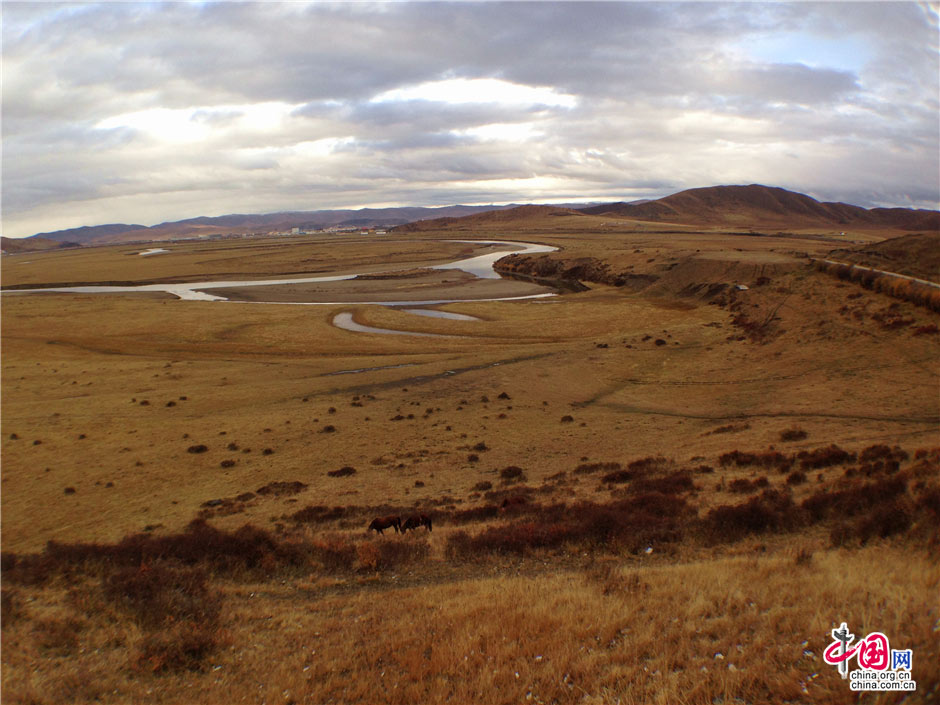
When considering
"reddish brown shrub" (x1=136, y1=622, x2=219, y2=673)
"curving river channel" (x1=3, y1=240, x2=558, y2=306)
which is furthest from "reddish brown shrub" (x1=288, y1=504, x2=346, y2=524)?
"curving river channel" (x1=3, y1=240, x2=558, y2=306)

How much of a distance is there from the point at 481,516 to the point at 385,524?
111 inches

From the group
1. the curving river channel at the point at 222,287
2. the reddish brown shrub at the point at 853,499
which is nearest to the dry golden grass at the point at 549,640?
the reddish brown shrub at the point at 853,499

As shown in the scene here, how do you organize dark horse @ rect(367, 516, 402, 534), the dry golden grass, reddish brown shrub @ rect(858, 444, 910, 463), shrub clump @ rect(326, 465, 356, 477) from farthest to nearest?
shrub clump @ rect(326, 465, 356, 477), reddish brown shrub @ rect(858, 444, 910, 463), dark horse @ rect(367, 516, 402, 534), the dry golden grass

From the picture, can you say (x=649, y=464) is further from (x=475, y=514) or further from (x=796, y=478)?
(x=475, y=514)

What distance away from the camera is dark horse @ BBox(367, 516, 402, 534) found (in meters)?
14.7

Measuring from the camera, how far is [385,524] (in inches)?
585

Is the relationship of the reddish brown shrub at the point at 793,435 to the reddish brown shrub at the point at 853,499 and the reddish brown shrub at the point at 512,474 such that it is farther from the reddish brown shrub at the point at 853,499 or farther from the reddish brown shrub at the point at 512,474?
the reddish brown shrub at the point at 512,474

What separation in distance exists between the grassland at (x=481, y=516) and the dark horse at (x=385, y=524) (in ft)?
1.10

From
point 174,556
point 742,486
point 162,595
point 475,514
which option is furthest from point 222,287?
point 742,486

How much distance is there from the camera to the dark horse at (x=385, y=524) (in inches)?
580

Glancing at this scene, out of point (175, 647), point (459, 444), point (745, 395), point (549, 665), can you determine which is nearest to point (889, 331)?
point (745, 395)

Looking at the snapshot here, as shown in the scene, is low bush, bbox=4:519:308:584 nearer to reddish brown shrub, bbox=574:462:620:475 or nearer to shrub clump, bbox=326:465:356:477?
shrub clump, bbox=326:465:356:477

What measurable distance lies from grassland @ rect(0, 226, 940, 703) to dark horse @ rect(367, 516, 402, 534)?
1.10 feet

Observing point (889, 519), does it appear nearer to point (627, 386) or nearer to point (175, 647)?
point (175, 647)
